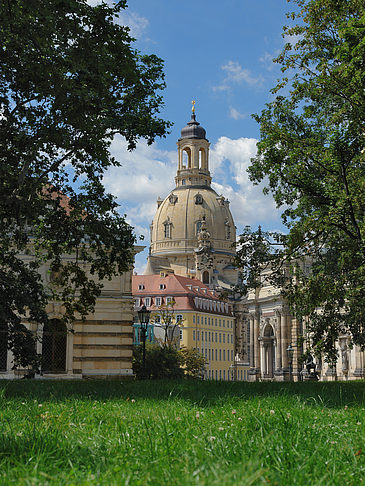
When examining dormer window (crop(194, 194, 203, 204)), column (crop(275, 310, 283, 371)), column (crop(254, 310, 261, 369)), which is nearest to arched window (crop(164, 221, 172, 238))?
dormer window (crop(194, 194, 203, 204))

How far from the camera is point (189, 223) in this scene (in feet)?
479

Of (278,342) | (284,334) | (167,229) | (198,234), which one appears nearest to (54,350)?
(284,334)

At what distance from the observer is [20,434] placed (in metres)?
5.10

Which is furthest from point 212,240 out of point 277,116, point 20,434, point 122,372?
point 20,434

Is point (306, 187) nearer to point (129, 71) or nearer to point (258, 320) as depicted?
point (129, 71)

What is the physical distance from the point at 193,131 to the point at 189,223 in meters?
36.6

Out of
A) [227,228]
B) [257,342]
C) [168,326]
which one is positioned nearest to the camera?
[168,326]

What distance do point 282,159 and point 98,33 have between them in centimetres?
683

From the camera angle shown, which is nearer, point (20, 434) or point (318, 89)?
point (20, 434)

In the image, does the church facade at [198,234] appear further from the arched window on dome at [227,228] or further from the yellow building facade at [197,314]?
the yellow building facade at [197,314]

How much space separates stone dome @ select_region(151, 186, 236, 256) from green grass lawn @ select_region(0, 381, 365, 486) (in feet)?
441

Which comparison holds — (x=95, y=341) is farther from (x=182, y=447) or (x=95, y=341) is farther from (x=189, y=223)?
(x=189, y=223)

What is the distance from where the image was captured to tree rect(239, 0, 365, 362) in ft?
51.9

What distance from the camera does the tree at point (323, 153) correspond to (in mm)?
15812
